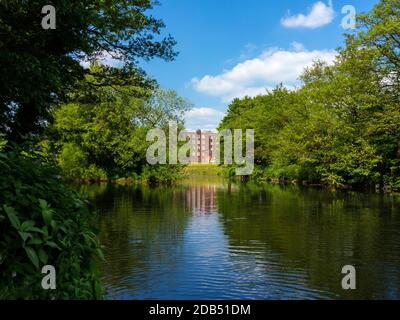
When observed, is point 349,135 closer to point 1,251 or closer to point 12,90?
point 12,90

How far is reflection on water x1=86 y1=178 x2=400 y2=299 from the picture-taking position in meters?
10.8

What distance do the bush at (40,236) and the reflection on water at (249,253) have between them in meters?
4.86

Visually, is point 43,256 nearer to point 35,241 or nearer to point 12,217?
point 35,241

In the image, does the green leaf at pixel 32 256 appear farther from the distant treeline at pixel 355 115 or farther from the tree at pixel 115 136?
the tree at pixel 115 136

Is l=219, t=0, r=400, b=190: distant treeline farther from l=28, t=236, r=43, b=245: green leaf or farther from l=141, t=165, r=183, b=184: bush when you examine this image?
l=28, t=236, r=43, b=245: green leaf

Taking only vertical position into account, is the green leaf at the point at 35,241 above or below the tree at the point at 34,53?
below

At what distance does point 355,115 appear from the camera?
44750 millimetres

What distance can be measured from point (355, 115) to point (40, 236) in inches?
1720

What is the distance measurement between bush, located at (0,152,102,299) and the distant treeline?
1417 inches

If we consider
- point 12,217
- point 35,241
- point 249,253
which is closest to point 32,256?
point 35,241

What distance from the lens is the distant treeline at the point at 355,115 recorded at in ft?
124

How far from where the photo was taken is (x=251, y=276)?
1200 cm

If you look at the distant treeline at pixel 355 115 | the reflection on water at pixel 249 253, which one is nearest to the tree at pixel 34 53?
the reflection on water at pixel 249 253

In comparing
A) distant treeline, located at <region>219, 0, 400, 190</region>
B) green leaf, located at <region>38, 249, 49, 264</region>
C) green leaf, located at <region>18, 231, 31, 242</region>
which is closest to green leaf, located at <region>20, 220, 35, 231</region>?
green leaf, located at <region>18, 231, 31, 242</region>
